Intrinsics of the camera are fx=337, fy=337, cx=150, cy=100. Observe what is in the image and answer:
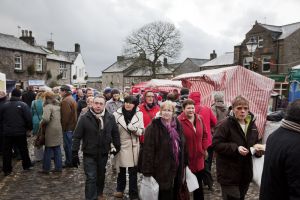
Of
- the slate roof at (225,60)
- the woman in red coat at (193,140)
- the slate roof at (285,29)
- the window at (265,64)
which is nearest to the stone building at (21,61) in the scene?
the slate roof at (225,60)

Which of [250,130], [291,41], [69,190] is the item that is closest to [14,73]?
[291,41]

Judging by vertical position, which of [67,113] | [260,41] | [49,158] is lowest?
[49,158]

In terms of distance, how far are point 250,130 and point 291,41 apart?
35653mm

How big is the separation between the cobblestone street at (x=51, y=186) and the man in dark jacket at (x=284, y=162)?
392cm

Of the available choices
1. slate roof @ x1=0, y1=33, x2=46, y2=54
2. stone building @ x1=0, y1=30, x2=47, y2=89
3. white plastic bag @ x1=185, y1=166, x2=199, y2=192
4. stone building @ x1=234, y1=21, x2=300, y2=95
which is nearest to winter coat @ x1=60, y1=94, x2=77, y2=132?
white plastic bag @ x1=185, y1=166, x2=199, y2=192

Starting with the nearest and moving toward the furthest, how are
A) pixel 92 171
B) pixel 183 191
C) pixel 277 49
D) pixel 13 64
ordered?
pixel 183 191, pixel 92 171, pixel 13 64, pixel 277 49

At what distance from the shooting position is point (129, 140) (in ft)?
20.8

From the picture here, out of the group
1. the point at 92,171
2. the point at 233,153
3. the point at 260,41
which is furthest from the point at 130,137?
the point at 260,41

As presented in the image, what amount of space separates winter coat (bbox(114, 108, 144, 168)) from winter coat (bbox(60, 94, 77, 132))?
2.65m

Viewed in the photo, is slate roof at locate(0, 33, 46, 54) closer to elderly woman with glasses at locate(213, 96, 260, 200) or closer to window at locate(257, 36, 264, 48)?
window at locate(257, 36, 264, 48)

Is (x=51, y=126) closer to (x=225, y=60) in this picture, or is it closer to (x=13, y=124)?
(x=13, y=124)

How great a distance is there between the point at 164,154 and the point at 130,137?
1587mm

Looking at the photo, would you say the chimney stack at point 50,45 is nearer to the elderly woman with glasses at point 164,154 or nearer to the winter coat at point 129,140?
the winter coat at point 129,140

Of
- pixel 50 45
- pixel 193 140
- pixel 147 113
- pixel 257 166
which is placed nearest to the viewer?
pixel 257 166
